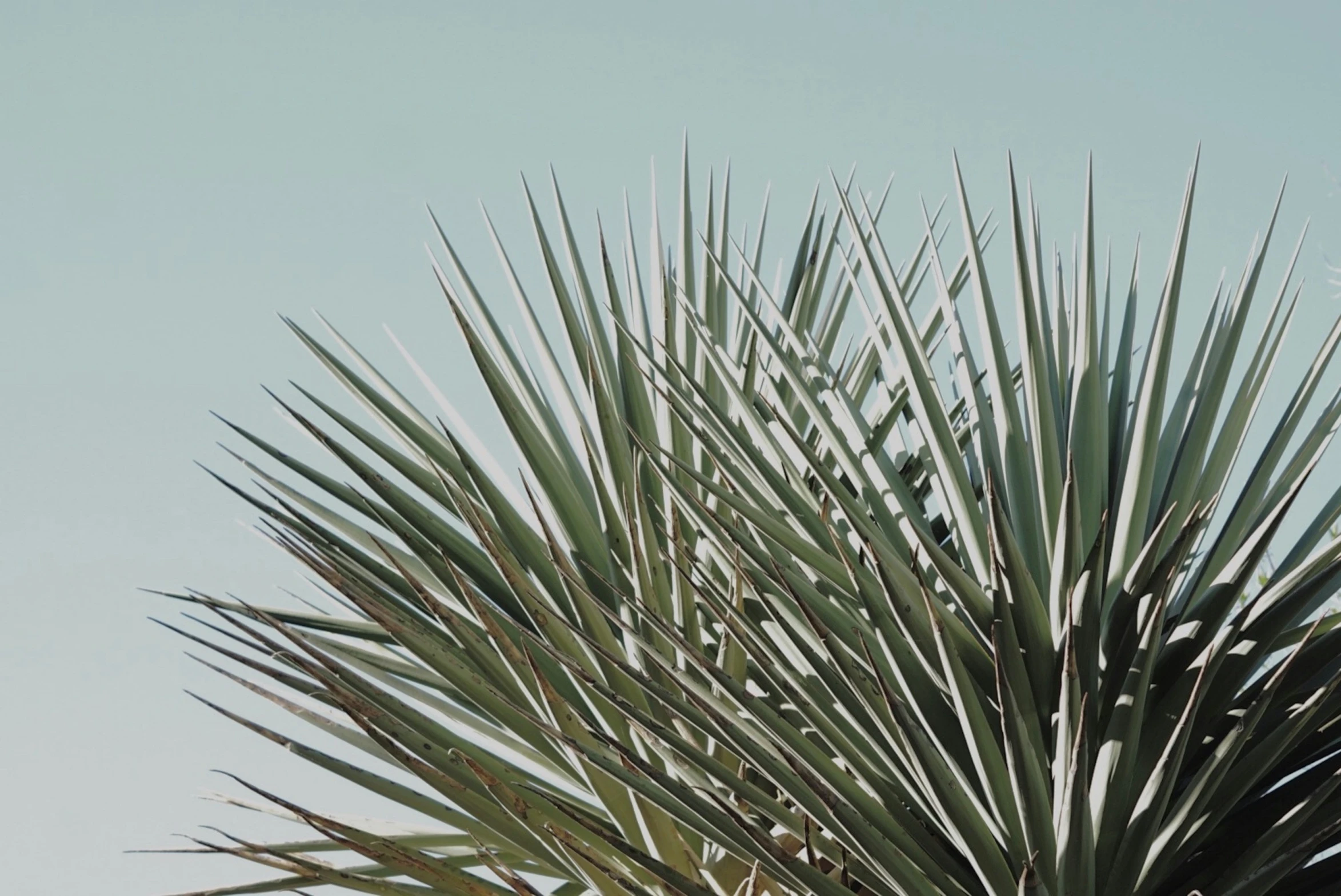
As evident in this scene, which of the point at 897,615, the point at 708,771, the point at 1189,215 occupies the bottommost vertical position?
the point at 708,771

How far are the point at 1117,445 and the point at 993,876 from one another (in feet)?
2.58

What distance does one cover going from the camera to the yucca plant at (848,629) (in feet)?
4.69

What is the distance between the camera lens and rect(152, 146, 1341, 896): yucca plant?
1430mm

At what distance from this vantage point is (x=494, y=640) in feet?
5.69

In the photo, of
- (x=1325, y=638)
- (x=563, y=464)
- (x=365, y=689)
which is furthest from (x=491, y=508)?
(x=1325, y=638)

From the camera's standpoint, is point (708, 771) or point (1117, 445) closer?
point (708, 771)

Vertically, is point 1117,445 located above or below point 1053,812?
above

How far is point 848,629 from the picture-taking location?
5.22 feet

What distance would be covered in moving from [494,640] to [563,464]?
539mm

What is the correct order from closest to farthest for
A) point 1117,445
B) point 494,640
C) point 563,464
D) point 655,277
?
point 494,640 < point 1117,445 < point 563,464 < point 655,277

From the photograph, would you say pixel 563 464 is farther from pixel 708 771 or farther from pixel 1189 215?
pixel 1189 215

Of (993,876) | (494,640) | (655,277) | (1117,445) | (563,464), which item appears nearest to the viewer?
(993,876)

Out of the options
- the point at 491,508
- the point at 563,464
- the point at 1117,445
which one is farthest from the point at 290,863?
the point at 1117,445

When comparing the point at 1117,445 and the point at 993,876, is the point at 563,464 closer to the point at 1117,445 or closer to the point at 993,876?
the point at 1117,445
